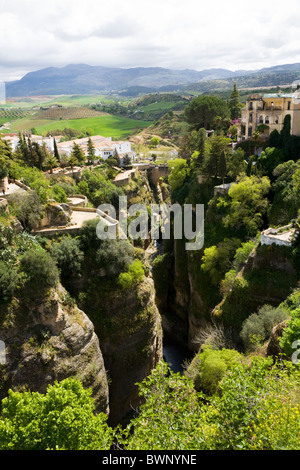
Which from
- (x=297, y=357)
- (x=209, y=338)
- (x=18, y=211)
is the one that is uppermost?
(x=18, y=211)

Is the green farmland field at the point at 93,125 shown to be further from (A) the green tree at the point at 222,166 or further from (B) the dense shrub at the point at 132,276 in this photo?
(B) the dense shrub at the point at 132,276

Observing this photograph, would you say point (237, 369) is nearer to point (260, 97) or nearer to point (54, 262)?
point (54, 262)

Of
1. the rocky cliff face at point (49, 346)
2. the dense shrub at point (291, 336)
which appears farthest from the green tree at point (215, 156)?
the dense shrub at point (291, 336)

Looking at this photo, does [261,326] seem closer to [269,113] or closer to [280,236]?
[280,236]

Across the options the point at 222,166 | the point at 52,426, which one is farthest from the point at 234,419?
the point at 222,166
